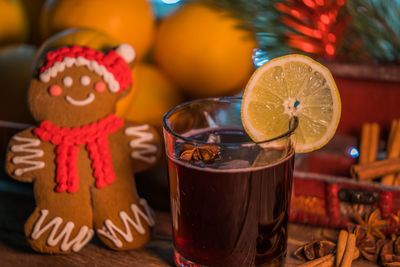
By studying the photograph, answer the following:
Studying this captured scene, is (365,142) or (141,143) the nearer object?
(141,143)

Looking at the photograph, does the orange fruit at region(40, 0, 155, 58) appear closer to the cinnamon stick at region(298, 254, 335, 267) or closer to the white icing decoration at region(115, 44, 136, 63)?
the white icing decoration at region(115, 44, 136, 63)

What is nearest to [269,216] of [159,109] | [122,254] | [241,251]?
[241,251]

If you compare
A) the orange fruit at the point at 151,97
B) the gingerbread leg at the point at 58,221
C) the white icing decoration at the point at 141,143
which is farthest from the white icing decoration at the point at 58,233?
the orange fruit at the point at 151,97

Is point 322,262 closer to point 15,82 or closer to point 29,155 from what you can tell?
point 29,155

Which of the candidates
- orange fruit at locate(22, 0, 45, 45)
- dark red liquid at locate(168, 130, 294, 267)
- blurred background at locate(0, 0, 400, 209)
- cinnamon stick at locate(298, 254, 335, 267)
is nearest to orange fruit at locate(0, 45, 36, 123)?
blurred background at locate(0, 0, 400, 209)

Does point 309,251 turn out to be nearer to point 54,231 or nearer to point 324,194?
point 324,194

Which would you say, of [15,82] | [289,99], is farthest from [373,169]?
[15,82]
